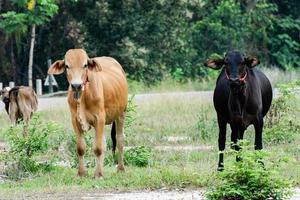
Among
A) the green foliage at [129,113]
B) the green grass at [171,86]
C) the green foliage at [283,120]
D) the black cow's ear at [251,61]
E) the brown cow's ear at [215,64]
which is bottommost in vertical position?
the green grass at [171,86]

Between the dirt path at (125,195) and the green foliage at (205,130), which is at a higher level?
the dirt path at (125,195)

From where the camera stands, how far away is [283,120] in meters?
18.4

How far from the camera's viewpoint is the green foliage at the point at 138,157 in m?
15.0

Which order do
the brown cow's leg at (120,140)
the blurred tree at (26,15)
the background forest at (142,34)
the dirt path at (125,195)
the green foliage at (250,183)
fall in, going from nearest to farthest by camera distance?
the green foliage at (250,183) → the dirt path at (125,195) → the brown cow's leg at (120,140) → the blurred tree at (26,15) → the background forest at (142,34)

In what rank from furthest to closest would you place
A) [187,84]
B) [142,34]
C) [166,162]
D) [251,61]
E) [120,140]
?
1. [142,34]
2. [187,84]
3. [166,162]
4. [120,140]
5. [251,61]

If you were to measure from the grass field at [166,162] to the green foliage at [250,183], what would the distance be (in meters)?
0.60

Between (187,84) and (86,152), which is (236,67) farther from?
(187,84)

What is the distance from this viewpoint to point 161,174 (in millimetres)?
12938

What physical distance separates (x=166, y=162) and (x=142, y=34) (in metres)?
23.5

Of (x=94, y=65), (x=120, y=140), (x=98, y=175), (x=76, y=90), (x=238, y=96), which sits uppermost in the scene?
(x=94, y=65)

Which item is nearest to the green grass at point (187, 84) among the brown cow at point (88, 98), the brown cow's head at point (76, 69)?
the brown cow at point (88, 98)

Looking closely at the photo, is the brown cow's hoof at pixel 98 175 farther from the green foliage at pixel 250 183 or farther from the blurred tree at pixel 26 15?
the blurred tree at pixel 26 15

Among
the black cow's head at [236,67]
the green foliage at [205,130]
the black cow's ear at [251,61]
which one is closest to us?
the black cow's head at [236,67]

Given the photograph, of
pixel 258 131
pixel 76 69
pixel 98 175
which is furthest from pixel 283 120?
pixel 76 69
